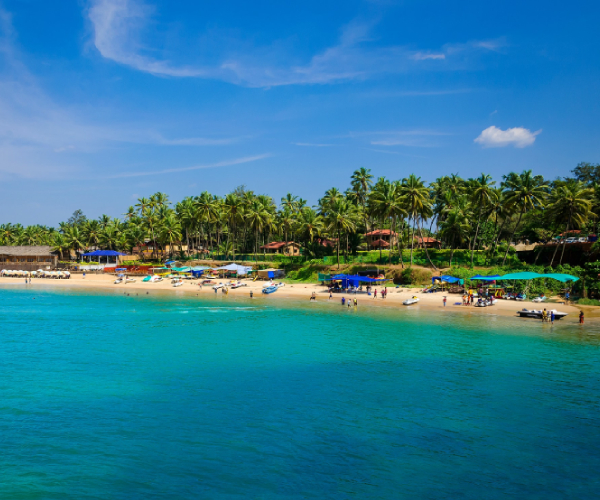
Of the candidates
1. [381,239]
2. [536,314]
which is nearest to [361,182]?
[381,239]

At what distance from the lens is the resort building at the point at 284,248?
10701cm

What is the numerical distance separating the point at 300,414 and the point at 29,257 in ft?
352

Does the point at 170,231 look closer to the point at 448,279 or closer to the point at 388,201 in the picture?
the point at 388,201

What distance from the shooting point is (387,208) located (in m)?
69.8

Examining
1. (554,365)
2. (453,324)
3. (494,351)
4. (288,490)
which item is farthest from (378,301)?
(288,490)

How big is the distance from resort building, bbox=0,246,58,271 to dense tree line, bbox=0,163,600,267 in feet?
9.11

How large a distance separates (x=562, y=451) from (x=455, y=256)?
56.6 m

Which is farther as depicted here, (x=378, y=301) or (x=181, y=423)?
(x=378, y=301)

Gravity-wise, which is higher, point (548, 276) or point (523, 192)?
point (523, 192)

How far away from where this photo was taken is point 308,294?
64.8 metres

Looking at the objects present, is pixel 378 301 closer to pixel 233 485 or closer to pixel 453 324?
pixel 453 324

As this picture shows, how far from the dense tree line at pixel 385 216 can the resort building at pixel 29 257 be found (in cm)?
278

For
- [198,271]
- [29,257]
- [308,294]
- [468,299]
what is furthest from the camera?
[29,257]

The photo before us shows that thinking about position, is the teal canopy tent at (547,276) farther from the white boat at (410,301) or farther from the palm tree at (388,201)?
the palm tree at (388,201)
